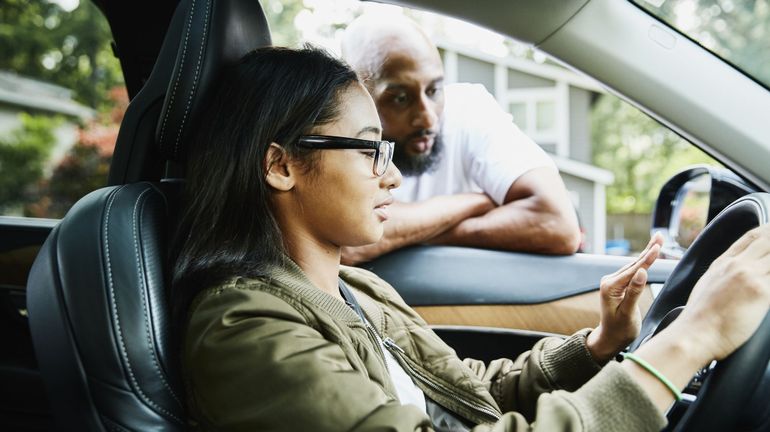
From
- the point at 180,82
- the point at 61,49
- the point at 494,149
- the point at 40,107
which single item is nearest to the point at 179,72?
the point at 180,82

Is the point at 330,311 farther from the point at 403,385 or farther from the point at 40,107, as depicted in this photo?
the point at 40,107

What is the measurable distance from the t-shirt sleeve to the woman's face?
98 centimetres

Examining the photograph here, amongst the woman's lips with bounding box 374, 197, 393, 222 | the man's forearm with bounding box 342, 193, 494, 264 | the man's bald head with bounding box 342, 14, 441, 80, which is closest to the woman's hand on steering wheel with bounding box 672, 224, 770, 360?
the woman's lips with bounding box 374, 197, 393, 222

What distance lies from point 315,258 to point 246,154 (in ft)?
0.86

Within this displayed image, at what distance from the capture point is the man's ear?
1.48 meters

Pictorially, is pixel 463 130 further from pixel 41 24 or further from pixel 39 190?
pixel 41 24

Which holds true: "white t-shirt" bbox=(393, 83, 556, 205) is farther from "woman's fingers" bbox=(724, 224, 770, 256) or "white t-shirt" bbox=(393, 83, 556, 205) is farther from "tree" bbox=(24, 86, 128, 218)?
"tree" bbox=(24, 86, 128, 218)

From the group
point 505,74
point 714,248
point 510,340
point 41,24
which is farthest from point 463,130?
point 41,24

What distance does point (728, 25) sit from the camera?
1836mm

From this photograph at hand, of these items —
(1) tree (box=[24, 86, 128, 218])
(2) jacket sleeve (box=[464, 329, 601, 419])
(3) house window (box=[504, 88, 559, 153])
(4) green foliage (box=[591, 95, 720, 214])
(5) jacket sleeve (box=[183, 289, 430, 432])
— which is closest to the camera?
(5) jacket sleeve (box=[183, 289, 430, 432])

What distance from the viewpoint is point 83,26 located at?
1348 centimetres

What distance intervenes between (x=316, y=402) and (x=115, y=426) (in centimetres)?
39

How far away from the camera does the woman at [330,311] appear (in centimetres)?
115

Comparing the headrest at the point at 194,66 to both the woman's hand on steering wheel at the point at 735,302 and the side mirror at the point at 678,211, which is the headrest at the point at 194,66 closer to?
the woman's hand on steering wheel at the point at 735,302
